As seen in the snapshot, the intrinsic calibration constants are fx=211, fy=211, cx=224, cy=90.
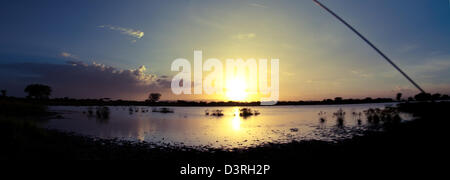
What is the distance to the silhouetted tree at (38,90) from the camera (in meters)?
136

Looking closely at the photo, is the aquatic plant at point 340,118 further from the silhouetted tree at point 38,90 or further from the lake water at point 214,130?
the silhouetted tree at point 38,90

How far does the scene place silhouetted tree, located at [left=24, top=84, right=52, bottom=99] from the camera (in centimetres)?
13550

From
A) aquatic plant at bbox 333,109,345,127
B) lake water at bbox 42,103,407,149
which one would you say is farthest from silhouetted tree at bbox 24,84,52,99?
aquatic plant at bbox 333,109,345,127

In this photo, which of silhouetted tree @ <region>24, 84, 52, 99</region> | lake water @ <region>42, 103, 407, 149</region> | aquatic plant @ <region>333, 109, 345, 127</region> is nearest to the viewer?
lake water @ <region>42, 103, 407, 149</region>

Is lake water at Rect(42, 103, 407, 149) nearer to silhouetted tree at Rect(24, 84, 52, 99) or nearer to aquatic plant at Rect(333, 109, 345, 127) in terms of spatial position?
aquatic plant at Rect(333, 109, 345, 127)

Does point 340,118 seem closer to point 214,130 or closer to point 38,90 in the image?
point 214,130

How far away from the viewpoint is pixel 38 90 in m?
140

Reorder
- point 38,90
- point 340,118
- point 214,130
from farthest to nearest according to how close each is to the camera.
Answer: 1. point 38,90
2. point 340,118
3. point 214,130

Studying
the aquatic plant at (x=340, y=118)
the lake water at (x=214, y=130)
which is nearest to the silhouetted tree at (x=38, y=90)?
the lake water at (x=214, y=130)

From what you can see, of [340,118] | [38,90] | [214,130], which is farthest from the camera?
[38,90]

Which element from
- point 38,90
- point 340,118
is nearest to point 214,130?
point 340,118

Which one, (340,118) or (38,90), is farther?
(38,90)
